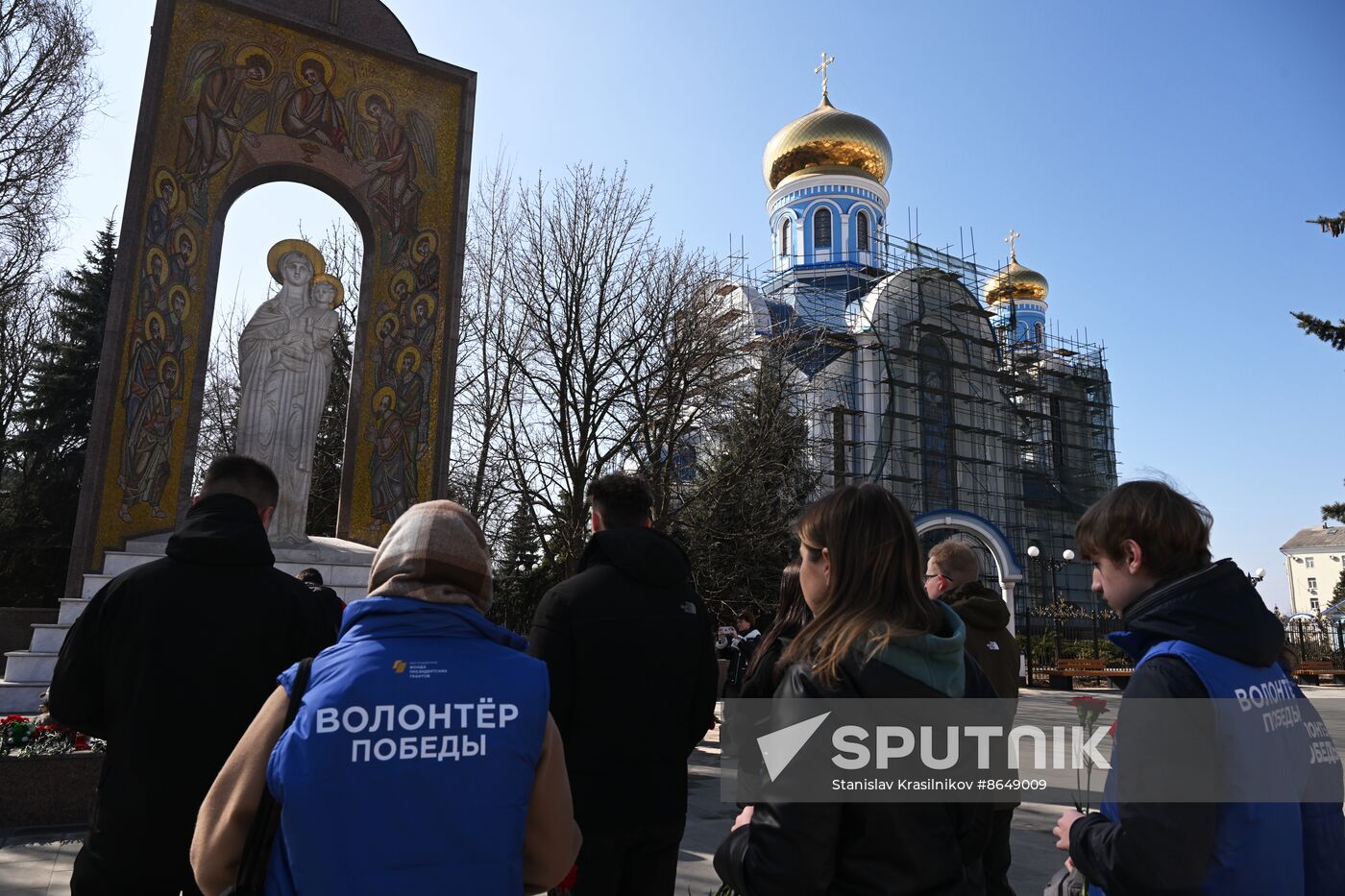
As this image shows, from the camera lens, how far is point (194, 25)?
10.4 metres

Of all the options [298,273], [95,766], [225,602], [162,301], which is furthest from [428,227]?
[225,602]

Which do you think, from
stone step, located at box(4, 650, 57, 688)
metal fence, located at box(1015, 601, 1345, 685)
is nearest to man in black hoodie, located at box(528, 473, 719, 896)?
stone step, located at box(4, 650, 57, 688)

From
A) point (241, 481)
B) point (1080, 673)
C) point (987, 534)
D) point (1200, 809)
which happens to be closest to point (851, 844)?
point (1200, 809)

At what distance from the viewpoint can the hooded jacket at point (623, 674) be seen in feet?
9.25

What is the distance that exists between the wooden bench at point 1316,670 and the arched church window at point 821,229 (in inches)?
829

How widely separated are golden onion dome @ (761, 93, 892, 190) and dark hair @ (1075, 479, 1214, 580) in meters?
35.3

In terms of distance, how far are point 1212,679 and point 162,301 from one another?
10725mm

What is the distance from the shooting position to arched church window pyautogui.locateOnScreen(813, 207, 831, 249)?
35.4 m

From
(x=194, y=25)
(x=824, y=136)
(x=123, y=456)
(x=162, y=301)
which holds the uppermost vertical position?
(x=824, y=136)

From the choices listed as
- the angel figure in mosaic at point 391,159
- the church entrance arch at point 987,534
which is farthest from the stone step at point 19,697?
the church entrance arch at point 987,534

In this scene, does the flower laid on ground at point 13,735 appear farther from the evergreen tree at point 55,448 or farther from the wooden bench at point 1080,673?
the wooden bench at point 1080,673

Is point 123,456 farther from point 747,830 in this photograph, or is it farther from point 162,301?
point 747,830

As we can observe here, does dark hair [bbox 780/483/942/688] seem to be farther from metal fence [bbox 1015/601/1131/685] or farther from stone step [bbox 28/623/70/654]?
metal fence [bbox 1015/601/1131/685]

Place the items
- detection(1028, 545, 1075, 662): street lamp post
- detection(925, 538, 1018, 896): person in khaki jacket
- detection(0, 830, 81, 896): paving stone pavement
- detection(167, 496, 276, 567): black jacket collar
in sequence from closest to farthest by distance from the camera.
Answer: detection(167, 496, 276, 567): black jacket collar < detection(925, 538, 1018, 896): person in khaki jacket < detection(0, 830, 81, 896): paving stone pavement < detection(1028, 545, 1075, 662): street lamp post
